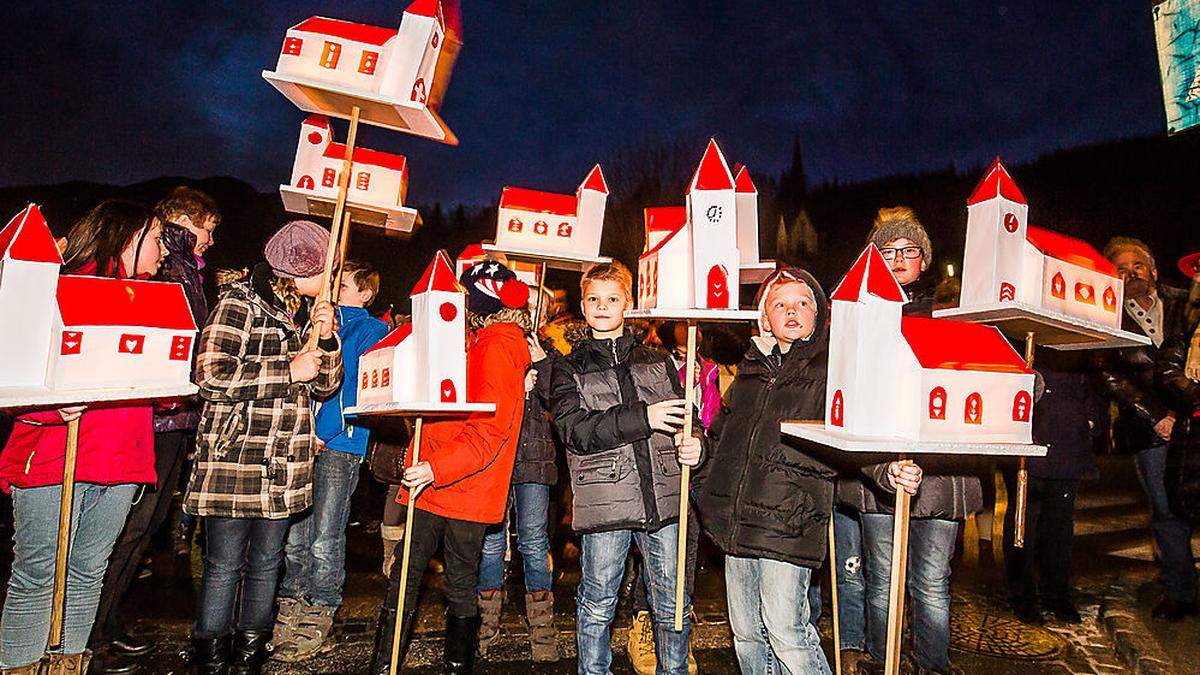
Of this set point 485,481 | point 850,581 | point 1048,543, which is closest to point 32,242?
point 485,481

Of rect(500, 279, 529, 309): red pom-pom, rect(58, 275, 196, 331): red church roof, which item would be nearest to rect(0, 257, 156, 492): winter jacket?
rect(58, 275, 196, 331): red church roof

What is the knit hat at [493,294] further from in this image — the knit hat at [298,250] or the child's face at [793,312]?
the child's face at [793,312]

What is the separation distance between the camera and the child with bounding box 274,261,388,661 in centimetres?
448

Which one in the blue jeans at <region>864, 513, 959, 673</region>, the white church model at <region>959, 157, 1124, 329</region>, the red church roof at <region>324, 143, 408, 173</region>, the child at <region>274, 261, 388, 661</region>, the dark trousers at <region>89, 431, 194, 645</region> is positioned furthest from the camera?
the red church roof at <region>324, 143, 408, 173</region>

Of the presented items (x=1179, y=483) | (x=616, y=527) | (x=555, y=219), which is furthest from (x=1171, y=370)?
(x=555, y=219)

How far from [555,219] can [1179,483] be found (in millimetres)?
4428

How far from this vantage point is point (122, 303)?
3.11 meters

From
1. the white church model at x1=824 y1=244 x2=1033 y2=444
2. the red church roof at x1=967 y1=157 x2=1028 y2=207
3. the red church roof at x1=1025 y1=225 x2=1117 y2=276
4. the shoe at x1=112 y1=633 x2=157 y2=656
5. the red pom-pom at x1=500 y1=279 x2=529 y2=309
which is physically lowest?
the shoe at x1=112 y1=633 x2=157 y2=656

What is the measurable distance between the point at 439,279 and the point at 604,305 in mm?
897

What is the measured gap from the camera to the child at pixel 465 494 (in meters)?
3.79

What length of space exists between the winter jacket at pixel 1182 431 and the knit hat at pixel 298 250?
495cm

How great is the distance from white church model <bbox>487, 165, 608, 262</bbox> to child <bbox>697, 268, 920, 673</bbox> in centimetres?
253

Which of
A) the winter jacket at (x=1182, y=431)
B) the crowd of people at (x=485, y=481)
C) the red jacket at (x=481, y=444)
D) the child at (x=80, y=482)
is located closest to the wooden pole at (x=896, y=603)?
the crowd of people at (x=485, y=481)

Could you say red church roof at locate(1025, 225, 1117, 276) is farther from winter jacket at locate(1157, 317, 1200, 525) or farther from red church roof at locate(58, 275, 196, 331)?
red church roof at locate(58, 275, 196, 331)
